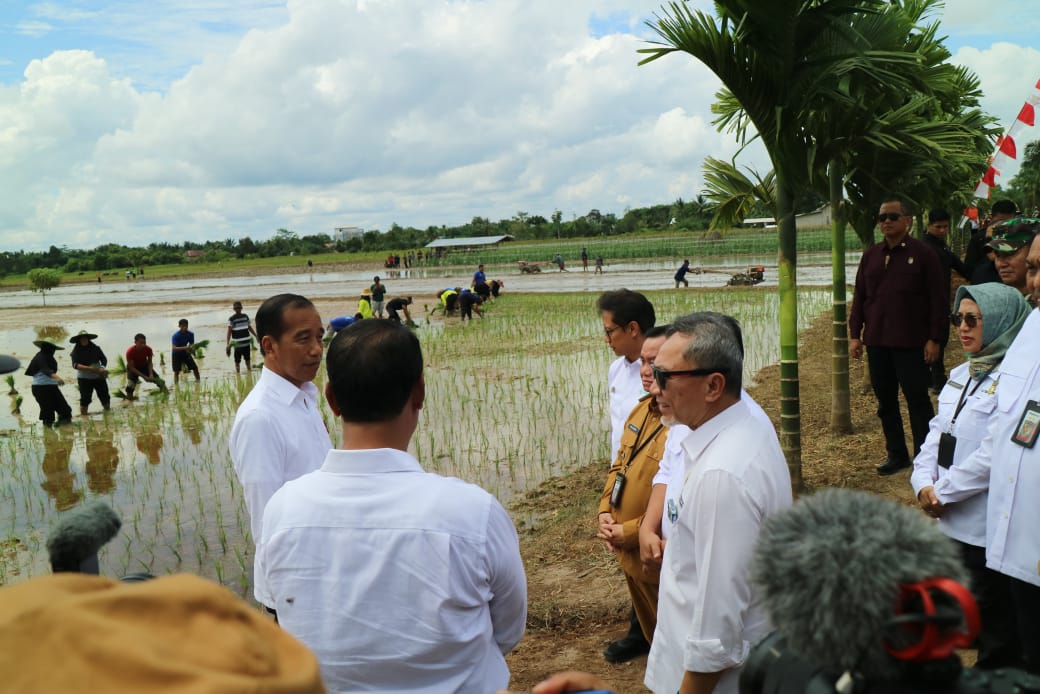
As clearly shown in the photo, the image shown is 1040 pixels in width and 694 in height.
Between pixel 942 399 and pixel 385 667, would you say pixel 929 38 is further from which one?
pixel 385 667

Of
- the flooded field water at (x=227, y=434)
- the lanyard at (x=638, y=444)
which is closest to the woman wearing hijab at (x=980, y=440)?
the lanyard at (x=638, y=444)

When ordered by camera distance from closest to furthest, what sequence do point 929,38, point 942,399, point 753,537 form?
1. point 753,537
2. point 942,399
3. point 929,38

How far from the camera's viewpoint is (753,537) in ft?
7.07

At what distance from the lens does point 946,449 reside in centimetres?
332

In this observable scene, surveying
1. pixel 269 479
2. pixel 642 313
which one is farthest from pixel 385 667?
pixel 642 313

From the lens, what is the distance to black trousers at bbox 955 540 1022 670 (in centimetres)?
319

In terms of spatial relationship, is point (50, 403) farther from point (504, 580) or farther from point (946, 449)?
point (946, 449)

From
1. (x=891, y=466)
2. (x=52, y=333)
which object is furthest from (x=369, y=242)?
(x=891, y=466)

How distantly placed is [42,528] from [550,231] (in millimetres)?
89515

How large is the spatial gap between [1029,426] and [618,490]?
1592mm

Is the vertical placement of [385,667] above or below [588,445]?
above

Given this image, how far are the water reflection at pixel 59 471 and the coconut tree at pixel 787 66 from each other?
750cm

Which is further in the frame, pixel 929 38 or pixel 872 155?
pixel 929 38

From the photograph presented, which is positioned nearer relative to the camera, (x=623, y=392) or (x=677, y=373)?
(x=677, y=373)
